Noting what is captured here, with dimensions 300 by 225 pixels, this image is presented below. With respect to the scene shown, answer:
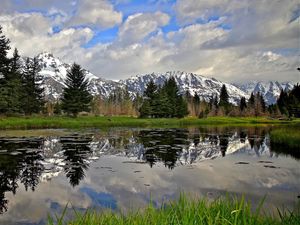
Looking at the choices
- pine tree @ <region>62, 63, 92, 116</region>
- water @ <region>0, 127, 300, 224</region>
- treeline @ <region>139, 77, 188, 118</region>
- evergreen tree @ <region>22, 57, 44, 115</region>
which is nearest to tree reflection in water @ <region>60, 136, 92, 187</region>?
water @ <region>0, 127, 300, 224</region>

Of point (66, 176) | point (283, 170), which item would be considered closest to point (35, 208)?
point (66, 176)

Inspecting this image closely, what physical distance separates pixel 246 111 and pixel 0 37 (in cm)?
9080

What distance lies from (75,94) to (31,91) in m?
8.34

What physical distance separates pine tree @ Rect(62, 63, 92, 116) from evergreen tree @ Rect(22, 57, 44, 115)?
15.9ft

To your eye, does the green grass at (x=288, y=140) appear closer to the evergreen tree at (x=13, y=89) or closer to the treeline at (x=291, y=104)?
the evergreen tree at (x=13, y=89)

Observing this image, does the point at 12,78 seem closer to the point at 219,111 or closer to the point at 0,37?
the point at 0,37

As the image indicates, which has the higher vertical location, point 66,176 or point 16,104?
point 16,104

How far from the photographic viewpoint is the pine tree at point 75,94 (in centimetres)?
6912

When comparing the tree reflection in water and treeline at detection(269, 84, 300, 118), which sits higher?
treeline at detection(269, 84, 300, 118)

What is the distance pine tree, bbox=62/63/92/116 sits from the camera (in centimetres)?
6912

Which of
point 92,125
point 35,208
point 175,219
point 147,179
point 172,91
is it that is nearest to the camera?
point 175,219

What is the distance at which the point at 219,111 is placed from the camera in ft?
412

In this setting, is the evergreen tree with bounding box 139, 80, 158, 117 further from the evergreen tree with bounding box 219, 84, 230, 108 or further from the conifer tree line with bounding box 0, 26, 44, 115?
the evergreen tree with bounding box 219, 84, 230, 108

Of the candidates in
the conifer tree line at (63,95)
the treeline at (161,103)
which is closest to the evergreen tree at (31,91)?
the conifer tree line at (63,95)
